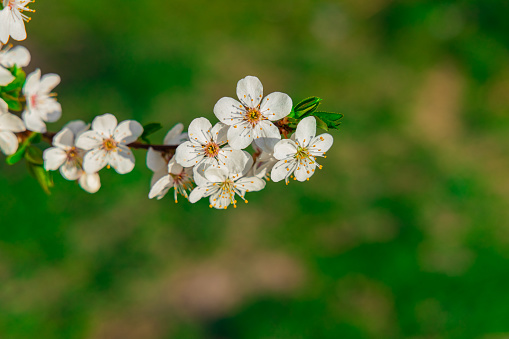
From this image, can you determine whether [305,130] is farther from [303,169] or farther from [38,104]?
[38,104]

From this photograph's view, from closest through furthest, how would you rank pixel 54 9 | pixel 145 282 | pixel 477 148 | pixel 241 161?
pixel 241 161 → pixel 145 282 → pixel 54 9 → pixel 477 148

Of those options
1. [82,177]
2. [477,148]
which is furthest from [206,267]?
[477,148]

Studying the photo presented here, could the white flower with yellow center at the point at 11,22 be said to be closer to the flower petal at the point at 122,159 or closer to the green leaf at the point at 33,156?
the green leaf at the point at 33,156

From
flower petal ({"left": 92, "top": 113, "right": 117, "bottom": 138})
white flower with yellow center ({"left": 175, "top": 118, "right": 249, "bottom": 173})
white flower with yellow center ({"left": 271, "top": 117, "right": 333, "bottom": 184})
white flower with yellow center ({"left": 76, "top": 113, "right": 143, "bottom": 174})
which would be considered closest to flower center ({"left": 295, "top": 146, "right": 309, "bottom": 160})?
white flower with yellow center ({"left": 271, "top": 117, "right": 333, "bottom": 184})

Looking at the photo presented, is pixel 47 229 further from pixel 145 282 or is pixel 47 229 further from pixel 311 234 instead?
pixel 311 234

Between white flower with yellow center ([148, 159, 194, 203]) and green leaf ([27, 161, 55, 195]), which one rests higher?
green leaf ([27, 161, 55, 195])

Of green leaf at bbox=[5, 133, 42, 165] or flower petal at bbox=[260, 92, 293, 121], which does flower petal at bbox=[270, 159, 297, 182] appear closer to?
flower petal at bbox=[260, 92, 293, 121]

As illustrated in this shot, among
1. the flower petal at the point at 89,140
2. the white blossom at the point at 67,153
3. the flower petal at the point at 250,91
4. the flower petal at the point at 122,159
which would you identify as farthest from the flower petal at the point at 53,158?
the flower petal at the point at 250,91

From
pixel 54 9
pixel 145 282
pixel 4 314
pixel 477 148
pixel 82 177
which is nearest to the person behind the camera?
pixel 82 177
